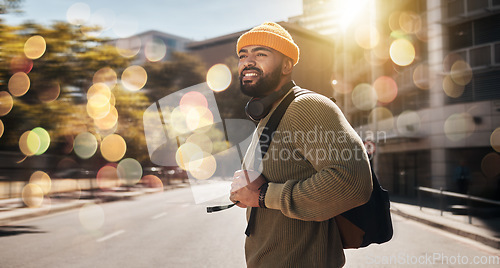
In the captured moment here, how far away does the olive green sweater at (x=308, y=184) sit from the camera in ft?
5.11

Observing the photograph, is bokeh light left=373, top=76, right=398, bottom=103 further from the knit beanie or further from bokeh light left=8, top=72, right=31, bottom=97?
the knit beanie

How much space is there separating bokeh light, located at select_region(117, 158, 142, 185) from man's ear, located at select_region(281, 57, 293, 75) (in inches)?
1477

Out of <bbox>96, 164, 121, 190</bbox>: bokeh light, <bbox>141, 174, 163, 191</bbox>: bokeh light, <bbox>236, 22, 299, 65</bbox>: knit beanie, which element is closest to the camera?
<bbox>236, 22, 299, 65</bbox>: knit beanie

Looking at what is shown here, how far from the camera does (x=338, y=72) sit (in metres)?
44.5

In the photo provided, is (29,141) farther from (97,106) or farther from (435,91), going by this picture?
(435,91)

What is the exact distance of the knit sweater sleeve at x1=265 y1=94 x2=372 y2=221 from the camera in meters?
1.55

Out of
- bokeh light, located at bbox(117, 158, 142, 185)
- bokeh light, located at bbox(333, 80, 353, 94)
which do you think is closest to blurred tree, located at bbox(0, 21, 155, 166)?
bokeh light, located at bbox(117, 158, 142, 185)

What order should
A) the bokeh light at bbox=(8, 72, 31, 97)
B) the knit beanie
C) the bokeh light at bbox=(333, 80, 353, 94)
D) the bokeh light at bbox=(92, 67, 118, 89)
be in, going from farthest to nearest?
the bokeh light at bbox=(333, 80, 353, 94) < the bokeh light at bbox=(92, 67, 118, 89) < the bokeh light at bbox=(8, 72, 31, 97) < the knit beanie

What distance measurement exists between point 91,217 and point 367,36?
26444 mm

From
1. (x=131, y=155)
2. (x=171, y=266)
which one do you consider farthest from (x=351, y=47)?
(x=171, y=266)

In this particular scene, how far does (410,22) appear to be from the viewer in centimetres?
2717

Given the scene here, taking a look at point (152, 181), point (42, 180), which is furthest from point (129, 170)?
point (42, 180)

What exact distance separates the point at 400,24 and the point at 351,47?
1191 centimetres

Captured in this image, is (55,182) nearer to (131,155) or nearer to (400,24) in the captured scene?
(131,155)
